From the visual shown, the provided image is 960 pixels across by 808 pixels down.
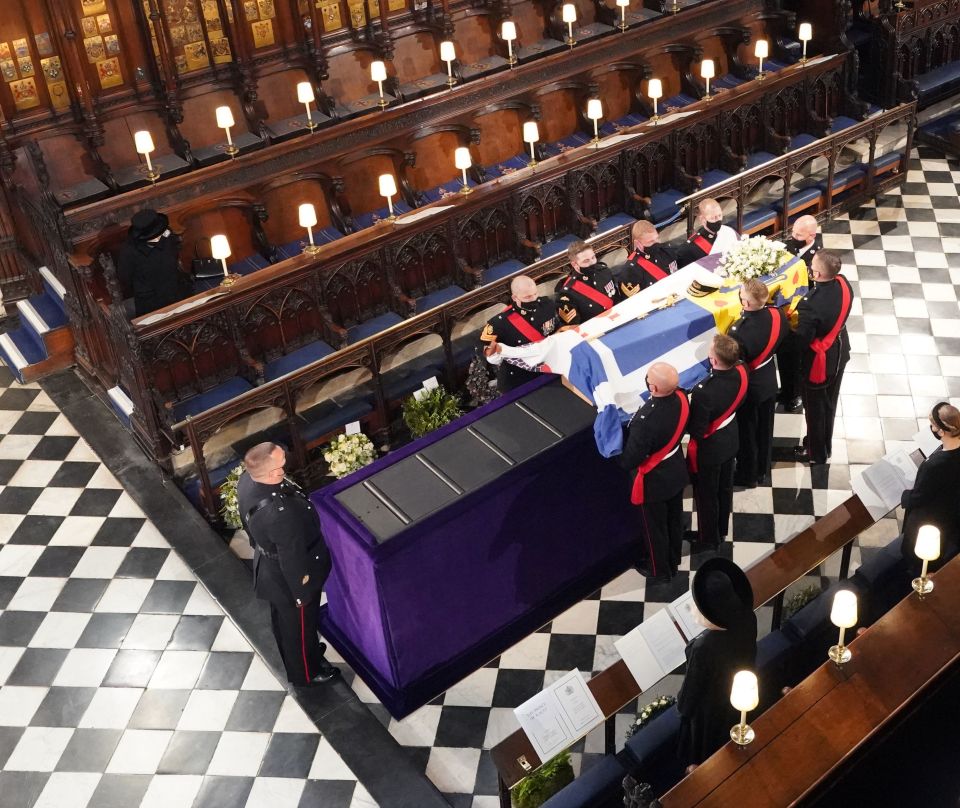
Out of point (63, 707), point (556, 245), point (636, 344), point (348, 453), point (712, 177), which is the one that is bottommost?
point (63, 707)

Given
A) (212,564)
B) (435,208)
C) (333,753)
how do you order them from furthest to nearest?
(435,208)
(212,564)
(333,753)

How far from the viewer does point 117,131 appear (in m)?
9.53

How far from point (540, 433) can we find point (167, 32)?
5.10 metres

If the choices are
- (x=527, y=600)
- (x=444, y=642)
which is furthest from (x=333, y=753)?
(x=527, y=600)

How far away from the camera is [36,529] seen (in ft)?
26.5

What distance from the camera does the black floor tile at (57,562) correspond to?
25.3 feet

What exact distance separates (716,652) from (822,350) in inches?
120

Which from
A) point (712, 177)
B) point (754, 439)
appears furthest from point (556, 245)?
point (754, 439)

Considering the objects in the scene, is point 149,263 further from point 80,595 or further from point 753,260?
point 753,260

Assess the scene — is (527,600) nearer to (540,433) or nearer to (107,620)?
(540,433)

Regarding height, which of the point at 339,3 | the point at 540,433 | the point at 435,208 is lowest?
the point at 540,433

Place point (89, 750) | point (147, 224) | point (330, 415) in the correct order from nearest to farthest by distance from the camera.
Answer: point (89, 750) → point (147, 224) → point (330, 415)

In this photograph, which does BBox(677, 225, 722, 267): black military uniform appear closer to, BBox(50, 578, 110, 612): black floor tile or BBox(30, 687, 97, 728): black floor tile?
BBox(50, 578, 110, 612): black floor tile

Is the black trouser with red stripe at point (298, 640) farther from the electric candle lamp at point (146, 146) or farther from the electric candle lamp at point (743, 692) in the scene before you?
the electric candle lamp at point (146, 146)
